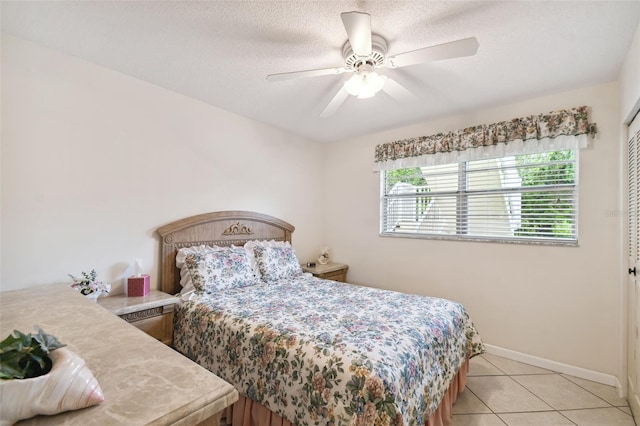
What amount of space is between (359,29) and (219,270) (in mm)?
2088

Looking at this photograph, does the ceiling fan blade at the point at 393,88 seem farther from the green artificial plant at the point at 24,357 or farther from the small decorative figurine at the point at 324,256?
the small decorative figurine at the point at 324,256

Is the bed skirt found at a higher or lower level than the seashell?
lower

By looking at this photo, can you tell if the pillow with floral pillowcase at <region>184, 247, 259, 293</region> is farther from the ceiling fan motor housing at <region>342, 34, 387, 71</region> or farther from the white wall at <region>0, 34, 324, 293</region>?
the ceiling fan motor housing at <region>342, 34, 387, 71</region>

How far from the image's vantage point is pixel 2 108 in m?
1.78

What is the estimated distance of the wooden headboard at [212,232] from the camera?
8.30 ft

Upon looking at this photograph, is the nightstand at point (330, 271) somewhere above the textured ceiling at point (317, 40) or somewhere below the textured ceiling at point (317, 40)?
below

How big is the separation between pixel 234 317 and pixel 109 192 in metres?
1.44

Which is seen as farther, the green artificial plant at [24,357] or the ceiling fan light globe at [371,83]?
the ceiling fan light globe at [371,83]

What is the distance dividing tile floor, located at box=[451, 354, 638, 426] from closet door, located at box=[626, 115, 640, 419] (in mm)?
164

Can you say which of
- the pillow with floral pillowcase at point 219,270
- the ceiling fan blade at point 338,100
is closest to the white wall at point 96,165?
the pillow with floral pillowcase at point 219,270

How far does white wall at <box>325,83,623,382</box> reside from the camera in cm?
229

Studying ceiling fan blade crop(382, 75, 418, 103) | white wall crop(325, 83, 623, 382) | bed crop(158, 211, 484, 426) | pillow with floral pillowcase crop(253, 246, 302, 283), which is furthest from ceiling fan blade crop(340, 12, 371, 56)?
pillow with floral pillowcase crop(253, 246, 302, 283)

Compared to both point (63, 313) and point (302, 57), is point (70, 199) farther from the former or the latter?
point (302, 57)

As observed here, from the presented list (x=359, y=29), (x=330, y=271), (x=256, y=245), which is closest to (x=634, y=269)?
(x=359, y=29)
